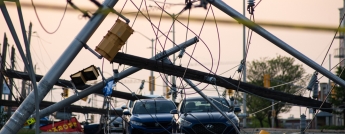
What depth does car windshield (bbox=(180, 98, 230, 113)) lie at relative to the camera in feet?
78.8

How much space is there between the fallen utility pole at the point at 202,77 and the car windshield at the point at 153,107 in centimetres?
551

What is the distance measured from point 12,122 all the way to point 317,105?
8.18 meters

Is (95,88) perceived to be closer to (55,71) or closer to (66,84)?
(55,71)

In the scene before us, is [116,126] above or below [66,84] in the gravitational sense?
below

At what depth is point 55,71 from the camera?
18812 mm

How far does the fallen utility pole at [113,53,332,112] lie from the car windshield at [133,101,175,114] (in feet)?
18.1

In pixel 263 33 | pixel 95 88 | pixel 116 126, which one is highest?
pixel 263 33

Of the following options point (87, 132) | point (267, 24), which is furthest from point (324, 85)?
point (267, 24)

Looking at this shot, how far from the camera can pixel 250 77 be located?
8862 cm

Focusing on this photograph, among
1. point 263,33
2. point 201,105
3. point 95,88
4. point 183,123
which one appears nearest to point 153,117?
point 201,105

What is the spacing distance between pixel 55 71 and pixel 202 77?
4065mm

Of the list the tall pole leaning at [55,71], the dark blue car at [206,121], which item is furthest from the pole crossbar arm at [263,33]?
the dark blue car at [206,121]

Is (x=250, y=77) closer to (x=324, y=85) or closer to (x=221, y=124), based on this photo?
(x=324, y=85)

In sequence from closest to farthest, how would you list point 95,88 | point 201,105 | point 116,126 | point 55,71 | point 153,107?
point 55,71
point 95,88
point 201,105
point 153,107
point 116,126
